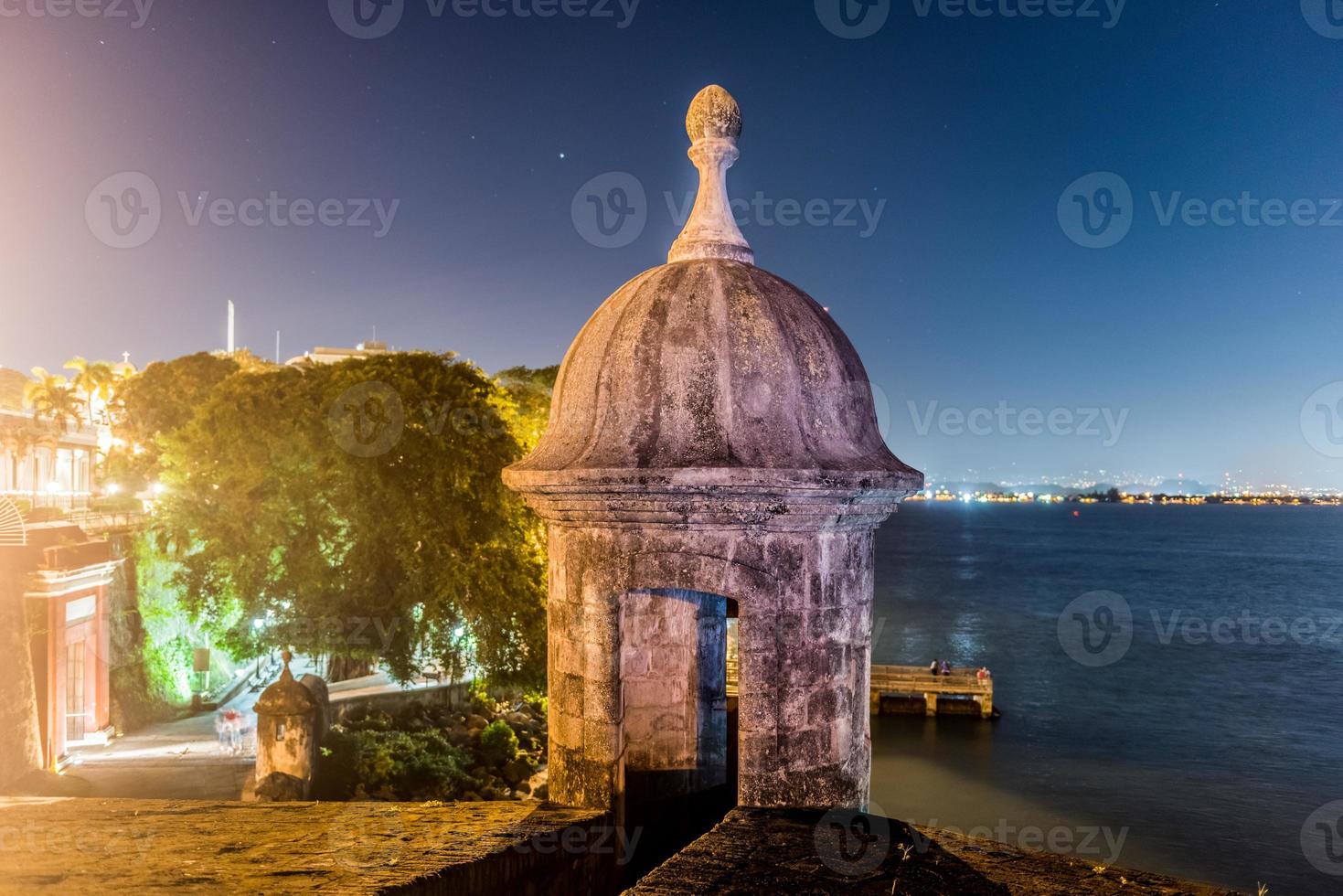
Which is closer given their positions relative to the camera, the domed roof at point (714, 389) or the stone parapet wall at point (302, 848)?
the stone parapet wall at point (302, 848)

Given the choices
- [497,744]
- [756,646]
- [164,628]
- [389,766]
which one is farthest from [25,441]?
[756,646]

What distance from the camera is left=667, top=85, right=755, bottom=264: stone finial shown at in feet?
17.9

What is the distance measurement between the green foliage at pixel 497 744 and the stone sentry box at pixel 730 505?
15.6 metres

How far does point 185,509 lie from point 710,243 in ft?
57.5

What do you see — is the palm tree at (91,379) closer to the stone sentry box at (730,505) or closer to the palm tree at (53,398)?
the palm tree at (53,398)

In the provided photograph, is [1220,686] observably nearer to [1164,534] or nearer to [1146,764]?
[1146,764]

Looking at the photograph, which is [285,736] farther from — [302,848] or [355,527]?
[302,848]

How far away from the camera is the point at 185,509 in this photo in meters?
19.2

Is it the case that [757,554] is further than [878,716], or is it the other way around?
[878,716]

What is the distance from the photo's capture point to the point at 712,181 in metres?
5.57

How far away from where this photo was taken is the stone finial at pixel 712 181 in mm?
5469

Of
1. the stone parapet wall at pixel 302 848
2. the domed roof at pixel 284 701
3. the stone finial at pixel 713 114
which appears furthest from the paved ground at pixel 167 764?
the stone finial at pixel 713 114

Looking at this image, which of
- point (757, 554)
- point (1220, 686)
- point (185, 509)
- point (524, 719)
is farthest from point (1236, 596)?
point (757, 554)

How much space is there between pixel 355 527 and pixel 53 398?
4076 centimetres
